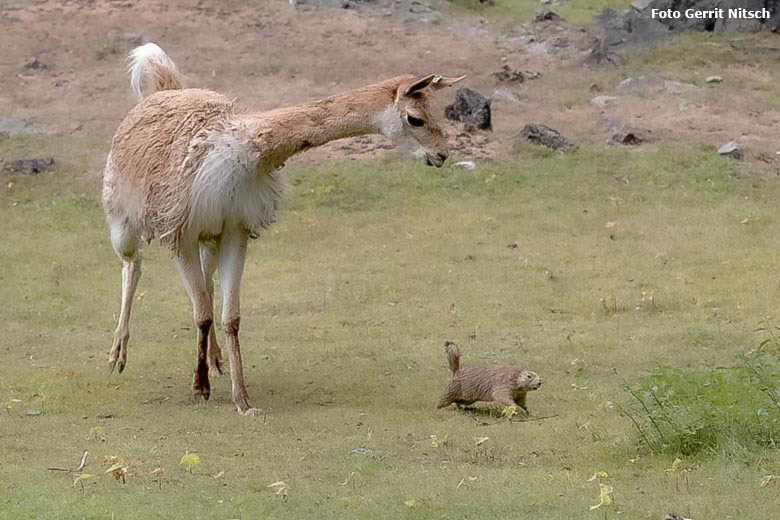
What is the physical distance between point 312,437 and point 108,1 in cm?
1297

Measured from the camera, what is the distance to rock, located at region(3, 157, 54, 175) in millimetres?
14180

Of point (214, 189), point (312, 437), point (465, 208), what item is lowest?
point (465, 208)

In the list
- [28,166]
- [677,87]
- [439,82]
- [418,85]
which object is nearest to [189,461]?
[418,85]

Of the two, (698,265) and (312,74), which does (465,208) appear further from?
(312,74)

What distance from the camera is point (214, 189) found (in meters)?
7.75

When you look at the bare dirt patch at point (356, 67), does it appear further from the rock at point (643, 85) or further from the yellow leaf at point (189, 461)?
the yellow leaf at point (189, 461)

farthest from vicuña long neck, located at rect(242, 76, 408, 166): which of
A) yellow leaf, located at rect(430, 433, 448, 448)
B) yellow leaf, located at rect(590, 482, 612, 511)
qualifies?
yellow leaf, located at rect(590, 482, 612, 511)

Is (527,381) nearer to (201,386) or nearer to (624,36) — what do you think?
(201,386)

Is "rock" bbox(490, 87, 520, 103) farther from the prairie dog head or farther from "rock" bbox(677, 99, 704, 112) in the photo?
the prairie dog head

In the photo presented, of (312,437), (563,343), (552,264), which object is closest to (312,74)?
(552,264)

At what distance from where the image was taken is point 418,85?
24.7 ft

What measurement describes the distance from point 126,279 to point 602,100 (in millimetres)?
8058

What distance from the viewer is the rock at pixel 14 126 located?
15.2 m

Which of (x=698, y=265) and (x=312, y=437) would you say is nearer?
(x=312, y=437)
